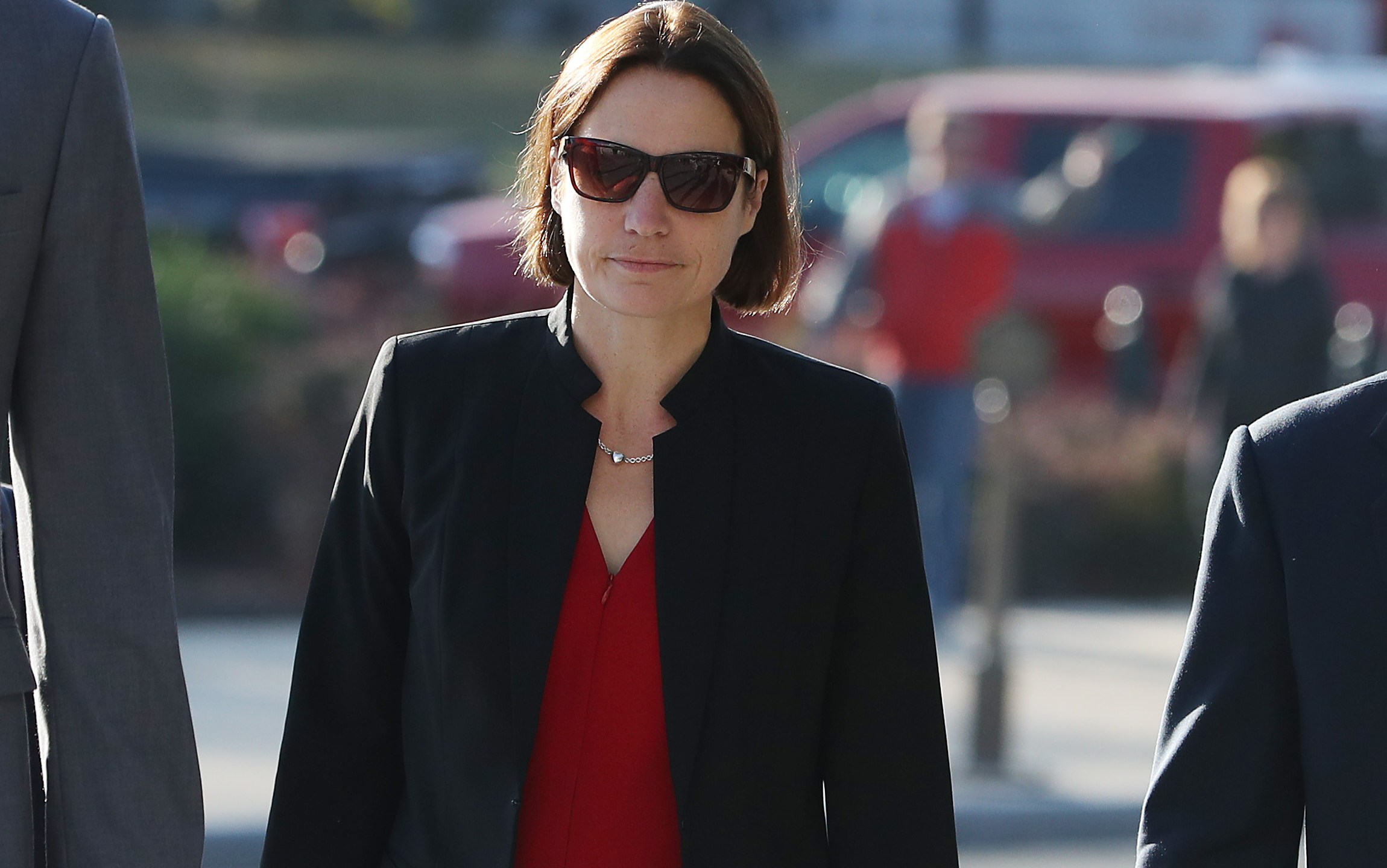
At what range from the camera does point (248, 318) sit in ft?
34.7

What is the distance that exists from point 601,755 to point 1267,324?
638cm

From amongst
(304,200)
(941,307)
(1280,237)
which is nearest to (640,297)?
(941,307)

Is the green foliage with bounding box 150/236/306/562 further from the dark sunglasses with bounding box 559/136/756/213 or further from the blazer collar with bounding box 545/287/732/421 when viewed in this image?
the dark sunglasses with bounding box 559/136/756/213

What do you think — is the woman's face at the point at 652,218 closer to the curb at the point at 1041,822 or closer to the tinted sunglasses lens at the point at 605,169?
the tinted sunglasses lens at the point at 605,169

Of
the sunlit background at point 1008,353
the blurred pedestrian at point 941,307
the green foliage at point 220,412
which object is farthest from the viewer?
the green foliage at point 220,412

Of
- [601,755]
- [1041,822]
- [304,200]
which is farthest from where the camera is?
[304,200]

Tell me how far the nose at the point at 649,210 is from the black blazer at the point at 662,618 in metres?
0.22

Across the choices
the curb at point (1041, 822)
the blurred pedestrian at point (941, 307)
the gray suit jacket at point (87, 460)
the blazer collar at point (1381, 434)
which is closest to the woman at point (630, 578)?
the gray suit jacket at point (87, 460)

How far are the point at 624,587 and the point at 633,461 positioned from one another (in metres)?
0.18

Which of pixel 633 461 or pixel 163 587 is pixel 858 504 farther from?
pixel 163 587

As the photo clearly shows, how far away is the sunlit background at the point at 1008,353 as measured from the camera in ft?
23.3

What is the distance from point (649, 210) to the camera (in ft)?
8.57

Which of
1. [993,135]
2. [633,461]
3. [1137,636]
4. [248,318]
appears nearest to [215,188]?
[248,318]

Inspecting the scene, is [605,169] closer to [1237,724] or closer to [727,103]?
[727,103]
